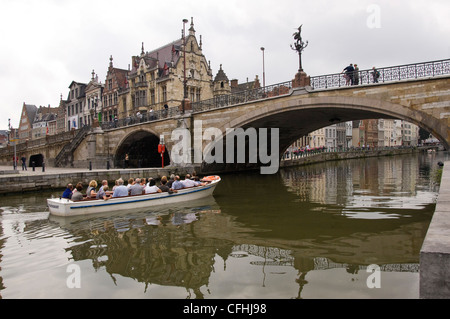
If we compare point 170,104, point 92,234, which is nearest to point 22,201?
point 92,234

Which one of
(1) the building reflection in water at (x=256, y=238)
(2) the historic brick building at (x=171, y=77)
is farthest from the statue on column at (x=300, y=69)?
(2) the historic brick building at (x=171, y=77)

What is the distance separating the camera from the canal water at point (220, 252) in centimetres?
549

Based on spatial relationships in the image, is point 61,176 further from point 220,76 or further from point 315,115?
point 220,76

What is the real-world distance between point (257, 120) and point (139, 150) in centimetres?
1832

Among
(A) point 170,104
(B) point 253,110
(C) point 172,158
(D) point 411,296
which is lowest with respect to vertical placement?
(D) point 411,296

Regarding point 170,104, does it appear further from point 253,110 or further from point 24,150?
point 253,110

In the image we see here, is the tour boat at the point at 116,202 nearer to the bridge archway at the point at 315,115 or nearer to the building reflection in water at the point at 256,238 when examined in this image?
the building reflection in water at the point at 256,238

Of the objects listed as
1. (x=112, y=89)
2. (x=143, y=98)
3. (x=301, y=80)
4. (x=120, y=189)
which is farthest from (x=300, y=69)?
(x=112, y=89)

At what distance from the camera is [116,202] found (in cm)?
1234

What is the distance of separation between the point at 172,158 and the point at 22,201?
41.0 feet

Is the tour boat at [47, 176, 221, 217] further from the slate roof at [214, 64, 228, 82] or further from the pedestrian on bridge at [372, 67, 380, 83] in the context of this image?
the slate roof at [214, 64, 228, 82]

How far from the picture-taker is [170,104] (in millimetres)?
41469

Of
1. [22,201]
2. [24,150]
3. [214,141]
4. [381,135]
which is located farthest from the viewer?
[381,135]
